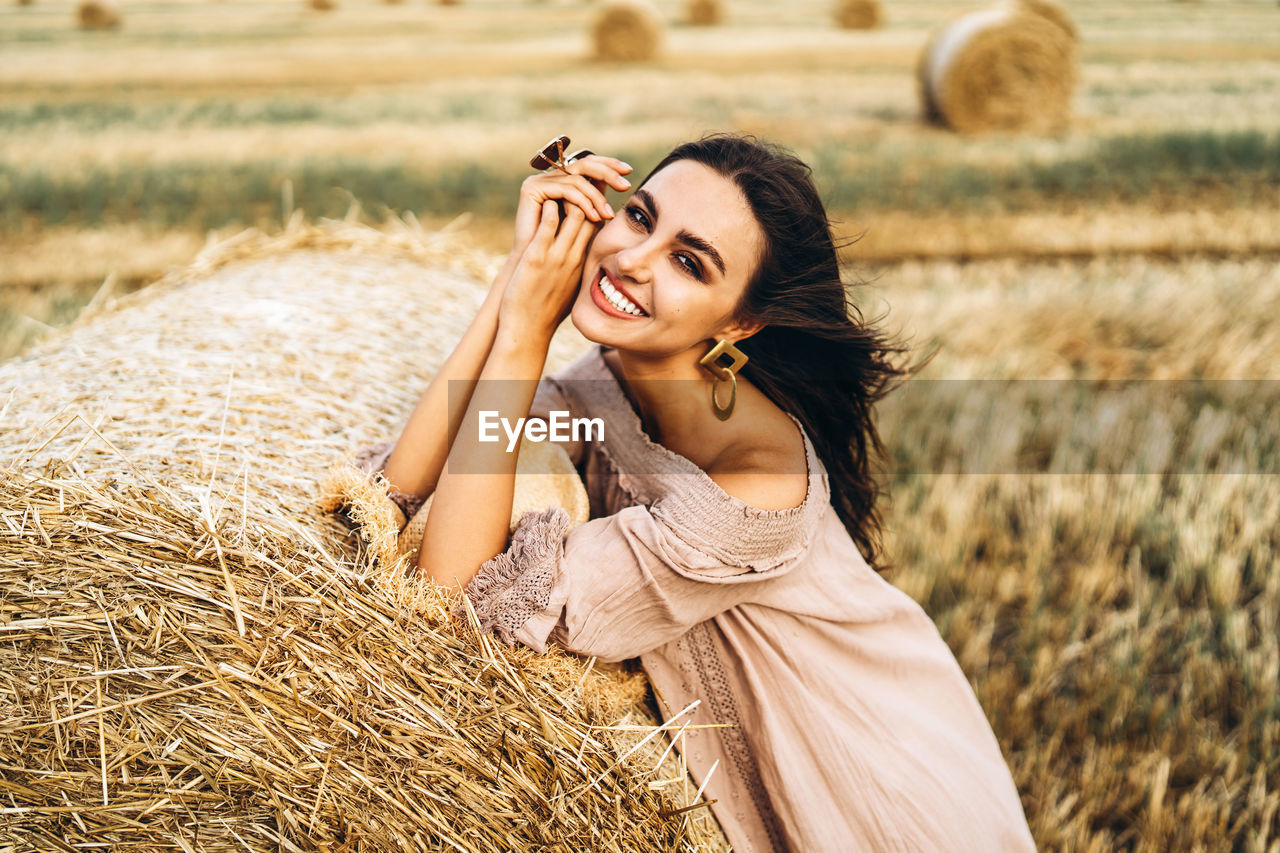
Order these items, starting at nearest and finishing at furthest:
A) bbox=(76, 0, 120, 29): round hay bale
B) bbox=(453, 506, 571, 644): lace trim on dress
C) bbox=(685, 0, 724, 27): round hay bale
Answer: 1. bbox=(453, 506, 571, 644): lace trim on dress
2. bbox=(76, 0, 120, 29): round hay bale
3. bbox=(685, 0, 724, 27): round hay bale

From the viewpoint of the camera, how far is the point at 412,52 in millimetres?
19781

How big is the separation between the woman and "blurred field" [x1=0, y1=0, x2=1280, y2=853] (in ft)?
1.11

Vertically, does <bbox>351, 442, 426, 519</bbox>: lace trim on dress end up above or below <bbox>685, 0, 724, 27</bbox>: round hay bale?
below

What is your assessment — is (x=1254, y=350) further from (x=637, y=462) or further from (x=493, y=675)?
(x=493, y=675)

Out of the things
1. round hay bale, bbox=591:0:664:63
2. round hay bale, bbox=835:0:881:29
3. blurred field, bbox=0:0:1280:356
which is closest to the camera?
blurred field, bbox=0:0:1280:356

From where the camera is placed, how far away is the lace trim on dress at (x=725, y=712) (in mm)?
2014

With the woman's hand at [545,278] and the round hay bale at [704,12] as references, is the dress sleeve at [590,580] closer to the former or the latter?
the woman's hand at [545,278]

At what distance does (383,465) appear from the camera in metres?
2.09

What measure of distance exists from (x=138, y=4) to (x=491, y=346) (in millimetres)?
28284

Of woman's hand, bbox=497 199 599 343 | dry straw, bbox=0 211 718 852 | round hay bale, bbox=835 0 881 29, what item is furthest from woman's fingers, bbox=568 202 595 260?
round hay bale, bbox=835 0 881 29

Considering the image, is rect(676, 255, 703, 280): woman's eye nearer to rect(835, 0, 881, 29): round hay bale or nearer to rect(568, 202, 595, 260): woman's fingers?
rect(568, 202, 595, 260): woman's fingers

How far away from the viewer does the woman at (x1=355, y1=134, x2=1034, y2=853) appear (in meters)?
1.80

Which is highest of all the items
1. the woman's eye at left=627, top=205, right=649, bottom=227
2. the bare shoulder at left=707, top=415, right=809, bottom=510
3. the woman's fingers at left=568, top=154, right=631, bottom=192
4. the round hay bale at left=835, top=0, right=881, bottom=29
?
the round hay bale at left=835, top=0, right=881, bottom=29

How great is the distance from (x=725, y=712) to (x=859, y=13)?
79.9 ft
